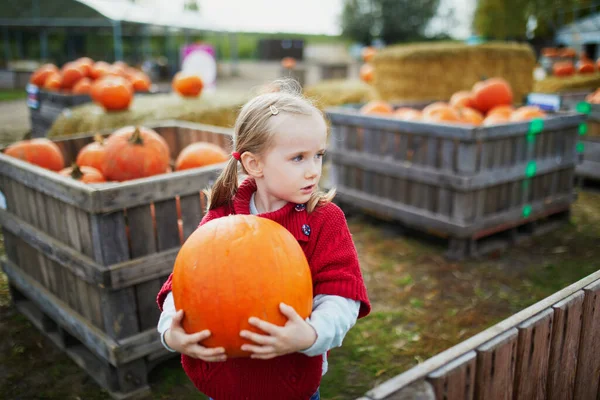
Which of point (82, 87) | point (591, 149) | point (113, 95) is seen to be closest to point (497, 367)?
point (591, 149)

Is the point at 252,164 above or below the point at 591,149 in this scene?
above

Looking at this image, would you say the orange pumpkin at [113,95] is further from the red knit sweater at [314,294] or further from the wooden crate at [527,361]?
the wooden crate at [527,361]

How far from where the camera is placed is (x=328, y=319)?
5.10 feet

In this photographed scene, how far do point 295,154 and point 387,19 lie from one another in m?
34.7

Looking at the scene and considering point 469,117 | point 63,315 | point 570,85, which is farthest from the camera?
point 570,85

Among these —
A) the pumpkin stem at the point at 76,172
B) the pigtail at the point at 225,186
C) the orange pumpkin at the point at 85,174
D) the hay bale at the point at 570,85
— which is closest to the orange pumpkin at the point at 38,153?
the orange pumpkin at the point at 85,174

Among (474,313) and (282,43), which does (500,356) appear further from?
(282,43)

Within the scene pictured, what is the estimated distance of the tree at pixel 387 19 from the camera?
3384 centimetres

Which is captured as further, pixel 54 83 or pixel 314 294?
pixel 54 83

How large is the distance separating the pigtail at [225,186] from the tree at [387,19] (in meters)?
34.3

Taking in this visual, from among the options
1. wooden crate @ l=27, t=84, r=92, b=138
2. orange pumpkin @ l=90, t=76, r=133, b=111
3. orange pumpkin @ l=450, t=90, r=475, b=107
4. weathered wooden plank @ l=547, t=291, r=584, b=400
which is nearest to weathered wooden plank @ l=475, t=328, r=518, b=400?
weathered wooden plank @ l=547, t=291, r=584, b=400

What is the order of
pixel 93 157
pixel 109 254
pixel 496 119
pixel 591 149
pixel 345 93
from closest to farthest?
1. pixel 109 254
2. pixel 93 157
3. pixel 496 119
4. pixel 591 149
5. pixel 345 93

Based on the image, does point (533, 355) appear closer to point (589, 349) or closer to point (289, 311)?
point (589, 349)

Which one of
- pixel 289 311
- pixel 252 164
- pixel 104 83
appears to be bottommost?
pixel 289 311
